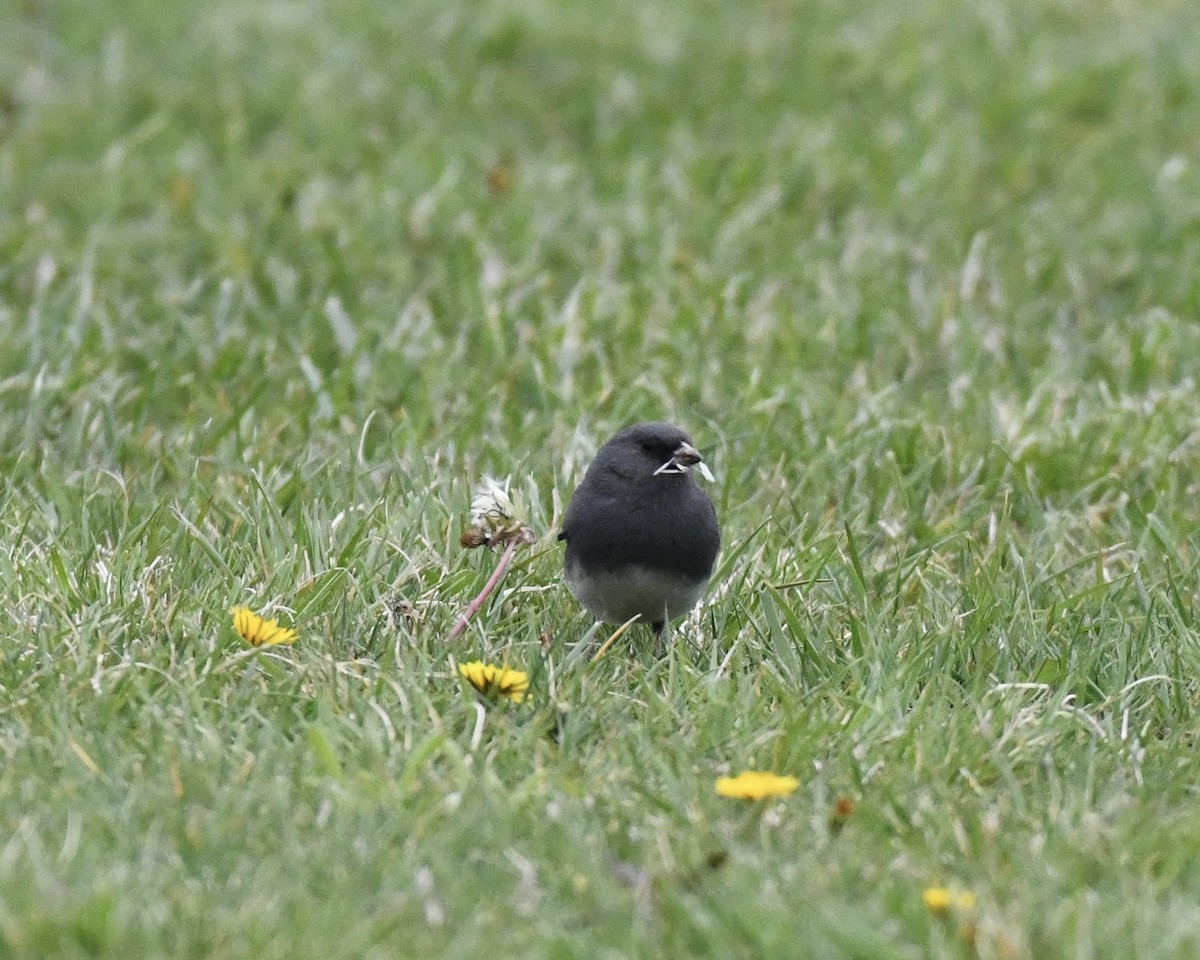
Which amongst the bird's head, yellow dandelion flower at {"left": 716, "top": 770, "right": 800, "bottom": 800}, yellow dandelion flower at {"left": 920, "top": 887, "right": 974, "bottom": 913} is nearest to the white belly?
the bird's head

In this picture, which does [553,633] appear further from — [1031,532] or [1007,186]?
[1007,186]

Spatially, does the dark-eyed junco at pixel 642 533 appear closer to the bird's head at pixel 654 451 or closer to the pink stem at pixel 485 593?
the bird's head at pixel 654 451

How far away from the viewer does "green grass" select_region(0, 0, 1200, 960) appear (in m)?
2.77

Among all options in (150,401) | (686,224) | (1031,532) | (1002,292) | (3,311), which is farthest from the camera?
(686,224)

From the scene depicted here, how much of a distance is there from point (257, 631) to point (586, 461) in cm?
148

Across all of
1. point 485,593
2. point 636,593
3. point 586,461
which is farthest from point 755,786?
point 586,461

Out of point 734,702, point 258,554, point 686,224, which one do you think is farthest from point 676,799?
point 686,224

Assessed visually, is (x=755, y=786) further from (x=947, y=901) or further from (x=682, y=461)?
(x=682, y=461)

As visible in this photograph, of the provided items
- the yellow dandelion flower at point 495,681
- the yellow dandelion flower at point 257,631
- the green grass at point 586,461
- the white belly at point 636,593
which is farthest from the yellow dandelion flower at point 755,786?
the yellow dandelion flower at point 257,631

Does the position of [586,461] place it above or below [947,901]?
below

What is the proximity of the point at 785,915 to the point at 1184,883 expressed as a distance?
65 cm

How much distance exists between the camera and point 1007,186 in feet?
22.5

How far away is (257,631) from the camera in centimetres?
339

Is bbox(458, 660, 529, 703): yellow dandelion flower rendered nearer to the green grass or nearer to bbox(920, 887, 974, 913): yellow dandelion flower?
the green grass
